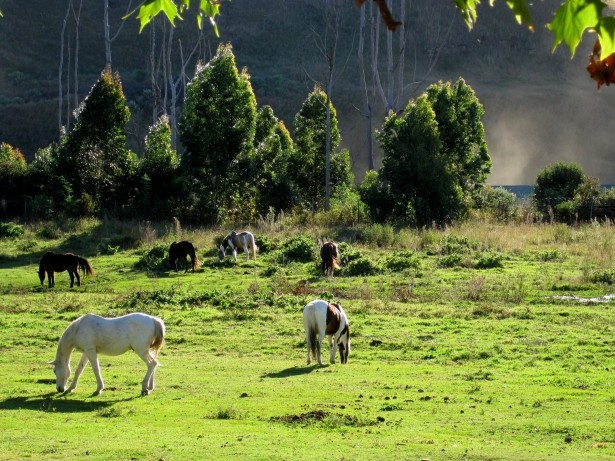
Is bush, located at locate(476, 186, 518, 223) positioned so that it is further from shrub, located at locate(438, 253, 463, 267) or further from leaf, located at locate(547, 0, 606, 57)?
leaf, located at locate(547, 0, 606, 57)

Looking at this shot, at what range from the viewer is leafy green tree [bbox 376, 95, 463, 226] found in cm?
4538

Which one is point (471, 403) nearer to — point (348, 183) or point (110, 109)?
point (110, 109)

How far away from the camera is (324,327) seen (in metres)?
17.8

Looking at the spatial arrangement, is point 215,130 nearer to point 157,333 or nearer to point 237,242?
point 237,242

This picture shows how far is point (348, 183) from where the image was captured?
54250 millimetres

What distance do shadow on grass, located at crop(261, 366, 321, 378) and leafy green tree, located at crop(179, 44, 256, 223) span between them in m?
28.7

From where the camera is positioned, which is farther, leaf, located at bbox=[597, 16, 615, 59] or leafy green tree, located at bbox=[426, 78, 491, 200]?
leafy green tree, located at bbox=[426, 78, 491, 200]

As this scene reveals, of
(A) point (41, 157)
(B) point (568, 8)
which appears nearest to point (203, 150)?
(A) point (41, 157)

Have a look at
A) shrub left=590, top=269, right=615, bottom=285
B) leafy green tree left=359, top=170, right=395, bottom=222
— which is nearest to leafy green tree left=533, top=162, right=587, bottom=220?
leafy green tree left=359, top=170, right=395, bottom=222

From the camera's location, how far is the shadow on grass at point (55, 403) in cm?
1384

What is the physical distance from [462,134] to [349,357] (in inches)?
1295

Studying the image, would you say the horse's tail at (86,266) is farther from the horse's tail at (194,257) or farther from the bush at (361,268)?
the bush at (361,268)

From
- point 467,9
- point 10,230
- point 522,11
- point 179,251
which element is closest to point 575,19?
point 522,11

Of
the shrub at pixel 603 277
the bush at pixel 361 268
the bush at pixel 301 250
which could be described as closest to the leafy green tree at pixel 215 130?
the bush at pixel 301 250
